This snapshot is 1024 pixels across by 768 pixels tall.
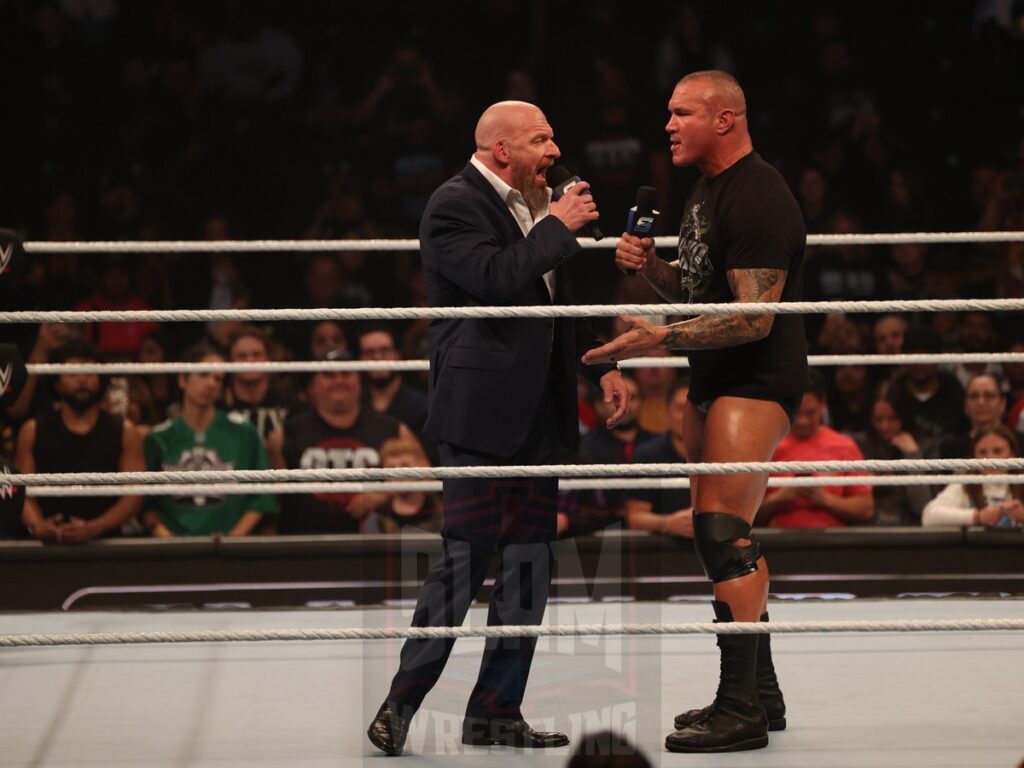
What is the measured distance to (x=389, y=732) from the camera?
2355mm

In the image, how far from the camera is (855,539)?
3.62m

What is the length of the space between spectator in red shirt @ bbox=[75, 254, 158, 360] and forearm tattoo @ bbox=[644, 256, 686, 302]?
3.11 metres

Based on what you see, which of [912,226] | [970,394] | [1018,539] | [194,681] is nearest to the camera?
[194,681]

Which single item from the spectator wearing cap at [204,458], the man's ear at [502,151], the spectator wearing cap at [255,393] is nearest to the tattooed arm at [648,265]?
the man's ear at [502,151]

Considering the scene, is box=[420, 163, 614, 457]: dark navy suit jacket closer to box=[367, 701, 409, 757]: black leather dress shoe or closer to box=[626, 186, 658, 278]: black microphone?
box=[626, 186, 658, 278]: black microphone

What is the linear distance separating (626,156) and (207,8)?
201cm

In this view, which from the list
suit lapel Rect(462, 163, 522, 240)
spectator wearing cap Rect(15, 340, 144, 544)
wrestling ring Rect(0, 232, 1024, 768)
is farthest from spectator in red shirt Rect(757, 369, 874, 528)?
spectator wearing cap Rect(15, 340, 144, 544)

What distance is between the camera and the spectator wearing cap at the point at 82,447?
4039 millimetres

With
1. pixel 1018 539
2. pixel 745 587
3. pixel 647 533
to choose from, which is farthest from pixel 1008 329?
pixel 745 587

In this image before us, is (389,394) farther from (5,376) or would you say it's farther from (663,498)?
(5,376)

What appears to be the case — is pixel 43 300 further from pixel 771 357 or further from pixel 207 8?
pixel 771 357

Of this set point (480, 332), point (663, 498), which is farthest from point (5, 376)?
point (663, 498)

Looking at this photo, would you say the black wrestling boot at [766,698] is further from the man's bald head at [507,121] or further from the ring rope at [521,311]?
the man's bald head at [507,121]

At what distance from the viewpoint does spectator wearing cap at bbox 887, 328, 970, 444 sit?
4.82 meters
